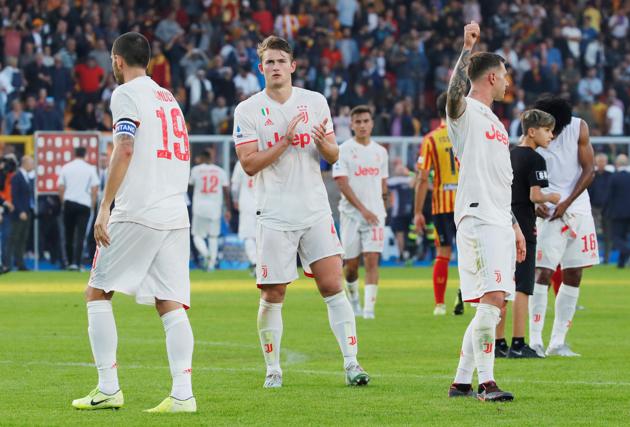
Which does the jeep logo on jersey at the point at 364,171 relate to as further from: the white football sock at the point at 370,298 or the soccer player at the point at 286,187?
the soccer player at the point at 286,187

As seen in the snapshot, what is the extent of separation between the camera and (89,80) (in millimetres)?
33125

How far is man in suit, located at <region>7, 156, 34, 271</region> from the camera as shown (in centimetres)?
2936

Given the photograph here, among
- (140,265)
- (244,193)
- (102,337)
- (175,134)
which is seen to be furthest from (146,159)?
(244,193)

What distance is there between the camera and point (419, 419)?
866cm

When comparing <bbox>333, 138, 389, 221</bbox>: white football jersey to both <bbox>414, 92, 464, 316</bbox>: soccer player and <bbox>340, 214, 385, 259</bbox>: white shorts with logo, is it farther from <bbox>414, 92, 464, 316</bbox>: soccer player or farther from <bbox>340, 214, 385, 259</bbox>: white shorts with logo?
<bbox>414, 92, 464, 316</bbox>: soccer player

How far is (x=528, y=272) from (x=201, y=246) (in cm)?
1821

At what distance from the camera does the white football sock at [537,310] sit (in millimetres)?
13070

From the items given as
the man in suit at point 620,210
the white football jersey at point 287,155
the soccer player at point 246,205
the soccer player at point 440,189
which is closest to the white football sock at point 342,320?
the white football jersey at point 287,155

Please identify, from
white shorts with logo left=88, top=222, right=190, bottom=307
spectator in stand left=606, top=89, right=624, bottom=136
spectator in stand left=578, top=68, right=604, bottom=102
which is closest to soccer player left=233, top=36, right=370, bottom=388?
white shorts with logo left=88, top=222, right=190, bottom=307

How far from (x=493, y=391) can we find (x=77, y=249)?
21.3 meters

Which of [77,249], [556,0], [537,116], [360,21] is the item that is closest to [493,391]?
[537,116]

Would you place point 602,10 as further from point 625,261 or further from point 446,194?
→ point 446,194

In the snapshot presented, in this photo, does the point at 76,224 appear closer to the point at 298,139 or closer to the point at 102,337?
the point at 298,139

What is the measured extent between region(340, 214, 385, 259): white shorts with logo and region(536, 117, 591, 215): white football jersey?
4.78m
